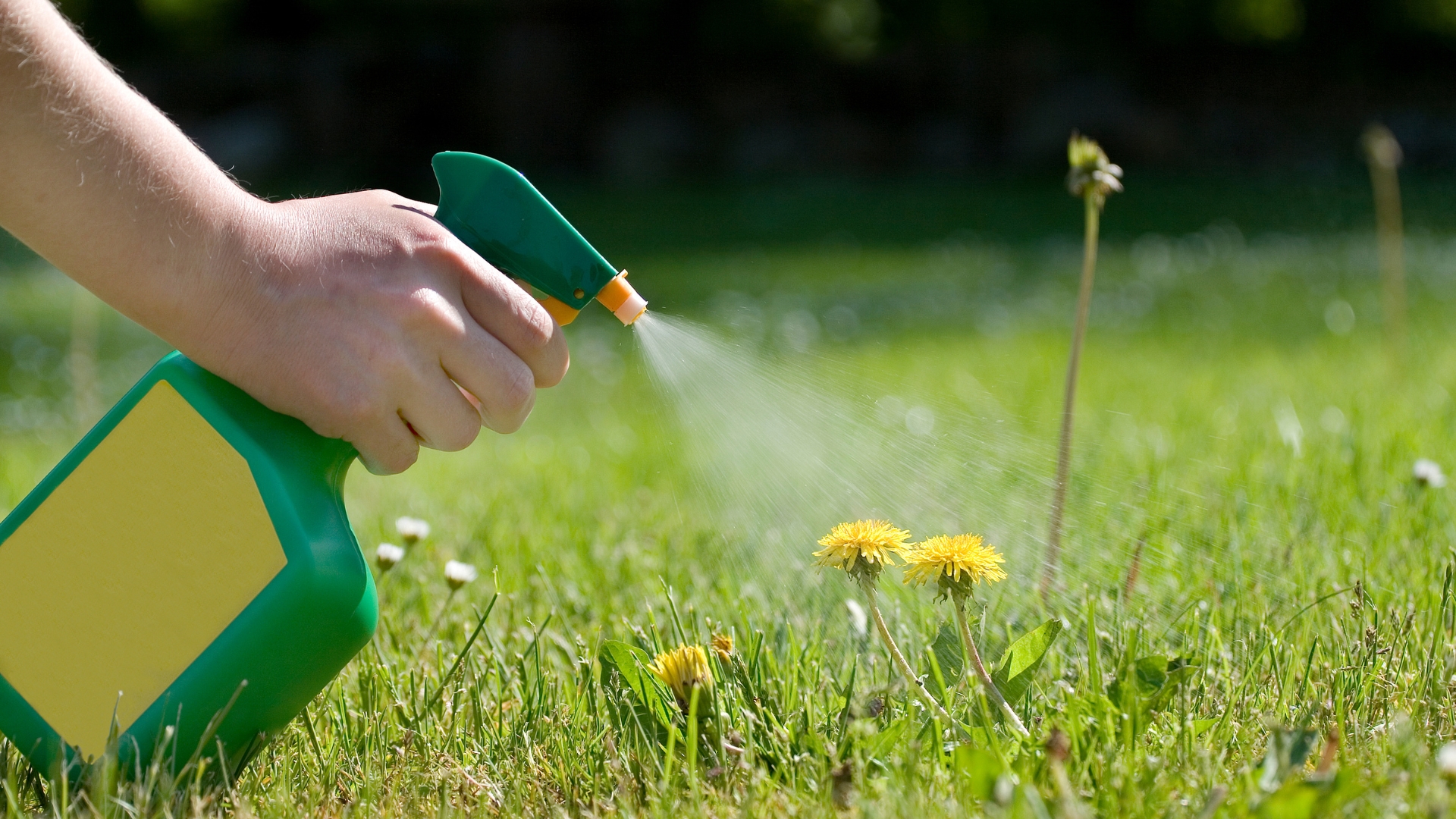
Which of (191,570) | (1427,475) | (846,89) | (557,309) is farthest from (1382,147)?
(846,89)

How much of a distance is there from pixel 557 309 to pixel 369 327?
0.23m

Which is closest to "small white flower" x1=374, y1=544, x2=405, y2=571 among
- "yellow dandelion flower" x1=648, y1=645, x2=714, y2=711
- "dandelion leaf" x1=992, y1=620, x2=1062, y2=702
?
"yellow dandelion flower" x1=648, y1=645, x2=714, y2=711

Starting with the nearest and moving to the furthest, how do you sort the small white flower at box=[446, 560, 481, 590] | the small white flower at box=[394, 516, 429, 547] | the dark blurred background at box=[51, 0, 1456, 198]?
the small white flower at box=[446, 560, 481, 590]
the small white flower at box=[394, 516, 429, 547]
the dark blurred background at box=[51, 0, 1456, 198]

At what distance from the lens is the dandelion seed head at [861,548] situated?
111 cm

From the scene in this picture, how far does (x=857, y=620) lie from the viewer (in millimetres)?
1431

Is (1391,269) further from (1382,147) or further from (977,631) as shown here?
(977,631)

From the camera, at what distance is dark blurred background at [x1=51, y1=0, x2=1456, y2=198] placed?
1388 cm

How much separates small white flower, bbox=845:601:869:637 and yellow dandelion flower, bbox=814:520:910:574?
313 mm

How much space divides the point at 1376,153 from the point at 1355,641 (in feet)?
5.97

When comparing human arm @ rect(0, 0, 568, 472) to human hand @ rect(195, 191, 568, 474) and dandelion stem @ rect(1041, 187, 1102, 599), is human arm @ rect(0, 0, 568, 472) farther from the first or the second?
dandelion stem @ rect(1041, 187, 1102, 599)

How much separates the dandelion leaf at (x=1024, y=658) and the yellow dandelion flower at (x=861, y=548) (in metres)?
0.16

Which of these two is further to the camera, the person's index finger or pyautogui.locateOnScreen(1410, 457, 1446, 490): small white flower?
pyautogui.locateOnScreen(1410, 457, 1446, 490): small white flower

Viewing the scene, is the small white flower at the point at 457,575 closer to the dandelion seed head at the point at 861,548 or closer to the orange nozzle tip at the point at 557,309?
the orange nozzle tip at the point at 557,309

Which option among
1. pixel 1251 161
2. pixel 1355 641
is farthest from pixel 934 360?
pixel 1251 161
